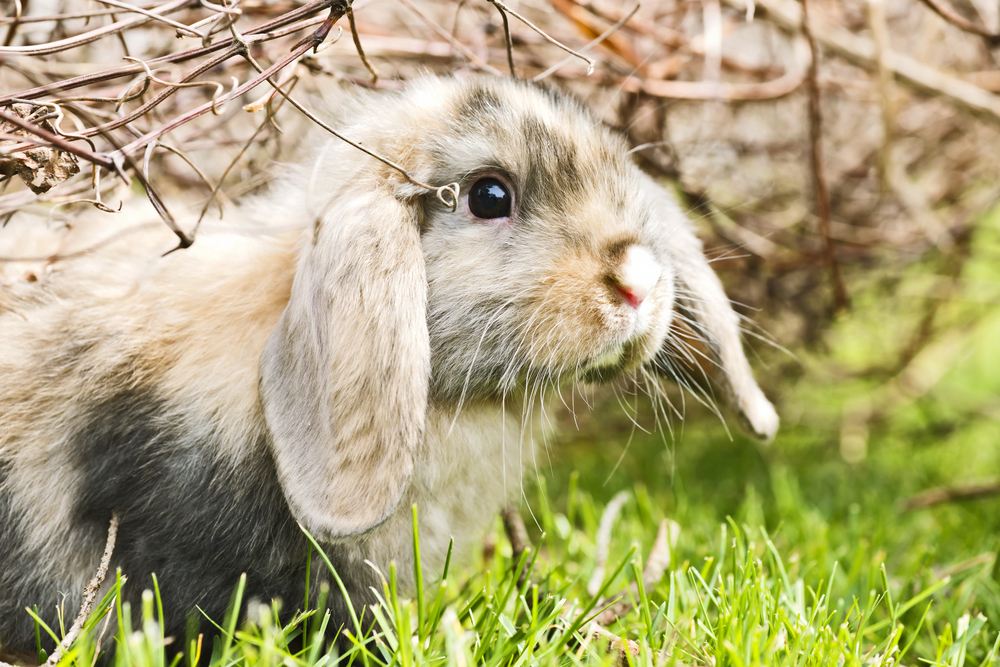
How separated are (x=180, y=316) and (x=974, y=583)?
1.89 metres

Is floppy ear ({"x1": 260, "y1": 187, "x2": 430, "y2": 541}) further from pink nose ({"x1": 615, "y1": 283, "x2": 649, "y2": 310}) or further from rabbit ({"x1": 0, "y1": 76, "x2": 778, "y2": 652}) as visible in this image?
pink nose ({"x1": 615, "y1": 283, "x2": 649, "y2": 310})

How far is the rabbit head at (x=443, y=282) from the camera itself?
1379mm

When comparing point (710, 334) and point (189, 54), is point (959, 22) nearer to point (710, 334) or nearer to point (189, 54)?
point (710, 334)

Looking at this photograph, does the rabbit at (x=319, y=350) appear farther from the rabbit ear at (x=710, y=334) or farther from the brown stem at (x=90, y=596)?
the rabbit ear at (x=710, y=334)

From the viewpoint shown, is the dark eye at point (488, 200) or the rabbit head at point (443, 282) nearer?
the rabbit head at point (443, 282)

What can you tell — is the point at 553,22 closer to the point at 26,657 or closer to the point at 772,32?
the point at 772,32

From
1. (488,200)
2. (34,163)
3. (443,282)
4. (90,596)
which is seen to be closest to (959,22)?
(488,200)

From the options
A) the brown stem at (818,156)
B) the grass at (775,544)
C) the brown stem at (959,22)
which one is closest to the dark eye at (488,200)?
the grass at (775,544)

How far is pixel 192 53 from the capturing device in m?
1.42

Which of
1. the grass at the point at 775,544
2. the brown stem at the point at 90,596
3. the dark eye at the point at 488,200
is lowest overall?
the grass at the point at 775,544

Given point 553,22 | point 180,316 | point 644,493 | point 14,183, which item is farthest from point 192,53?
point 644,493

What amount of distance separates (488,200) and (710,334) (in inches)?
25.3

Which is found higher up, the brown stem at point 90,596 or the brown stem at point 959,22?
the brown stem at point 959,22

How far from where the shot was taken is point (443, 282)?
5.04ft
